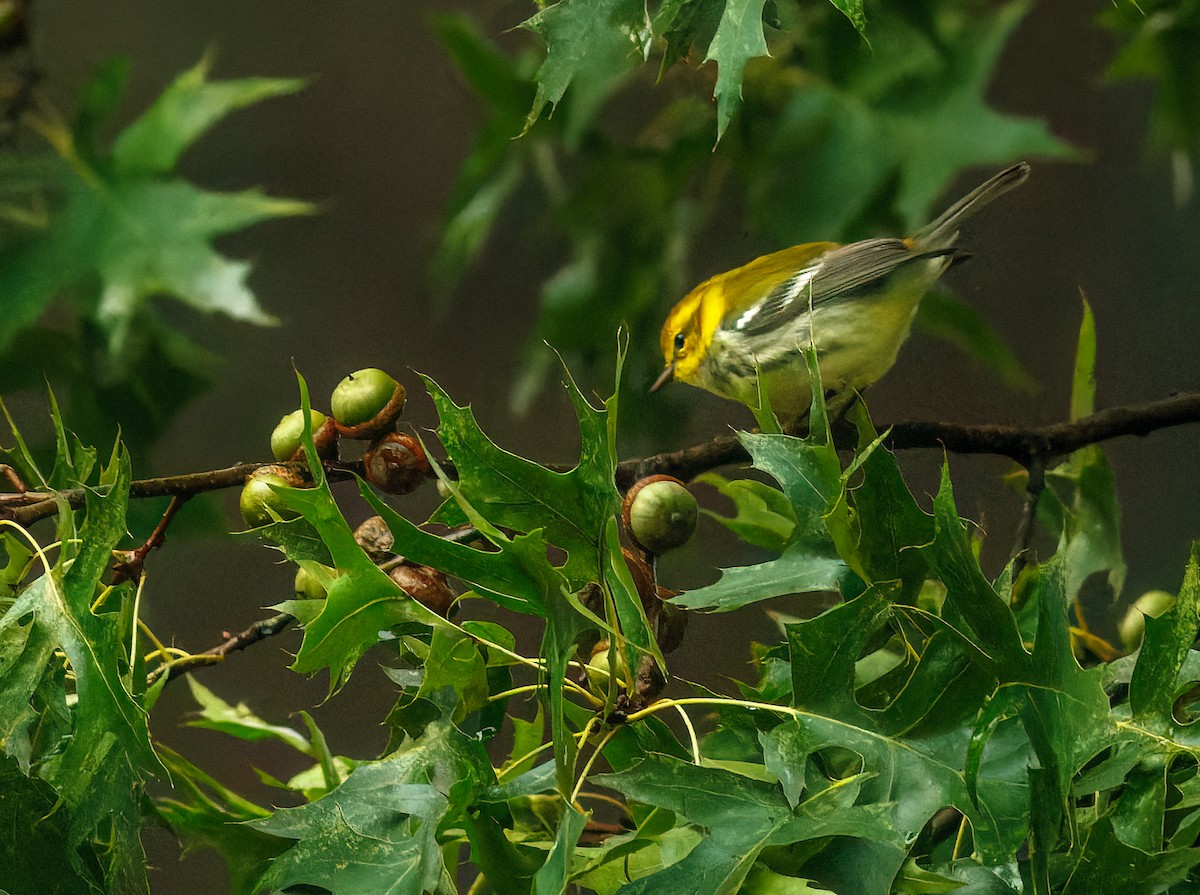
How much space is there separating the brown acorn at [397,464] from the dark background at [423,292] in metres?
0.22

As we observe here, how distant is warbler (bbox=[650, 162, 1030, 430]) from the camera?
0.58 metres

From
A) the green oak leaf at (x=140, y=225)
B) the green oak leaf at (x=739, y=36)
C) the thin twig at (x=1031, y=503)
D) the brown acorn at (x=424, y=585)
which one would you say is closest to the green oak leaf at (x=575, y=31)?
the green oak leaf at (x=739, y=36)

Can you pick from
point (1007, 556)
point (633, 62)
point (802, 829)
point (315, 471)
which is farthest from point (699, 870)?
point (633, 62)

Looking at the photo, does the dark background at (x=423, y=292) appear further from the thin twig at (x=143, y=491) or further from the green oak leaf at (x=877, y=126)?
the thin twig at (x=143, y=491)

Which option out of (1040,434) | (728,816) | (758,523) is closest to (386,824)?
(728,816)

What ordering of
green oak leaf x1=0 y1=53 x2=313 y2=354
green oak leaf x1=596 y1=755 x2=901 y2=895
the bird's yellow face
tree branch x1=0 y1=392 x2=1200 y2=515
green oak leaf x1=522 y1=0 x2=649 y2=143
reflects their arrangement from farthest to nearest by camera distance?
green oak leaf x1=0 y1=53 x2=313 y2=354, the bird's yellow face, tree branch x1=0 y1=392 x2=1200 y2=515, green oak leaf x1=522 y1=0 x2=649 y2=143, green oak leaf x1=596 y1=755 x2=901 y2=895

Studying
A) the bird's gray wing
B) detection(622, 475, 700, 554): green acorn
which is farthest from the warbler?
detection(622, 475, 700, 554): green acorn

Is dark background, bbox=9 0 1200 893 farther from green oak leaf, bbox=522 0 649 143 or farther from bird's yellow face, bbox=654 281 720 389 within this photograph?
green oak leaf, bbox=522 0 649 143

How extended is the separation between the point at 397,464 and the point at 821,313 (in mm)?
255

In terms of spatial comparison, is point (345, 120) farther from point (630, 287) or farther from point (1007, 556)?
point (1007, 556)

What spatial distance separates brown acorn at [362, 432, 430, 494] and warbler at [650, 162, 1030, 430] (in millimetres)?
198

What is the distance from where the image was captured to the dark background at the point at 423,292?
0.59 meters

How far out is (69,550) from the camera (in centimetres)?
36

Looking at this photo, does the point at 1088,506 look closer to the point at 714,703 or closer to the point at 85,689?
the point at 714,703
